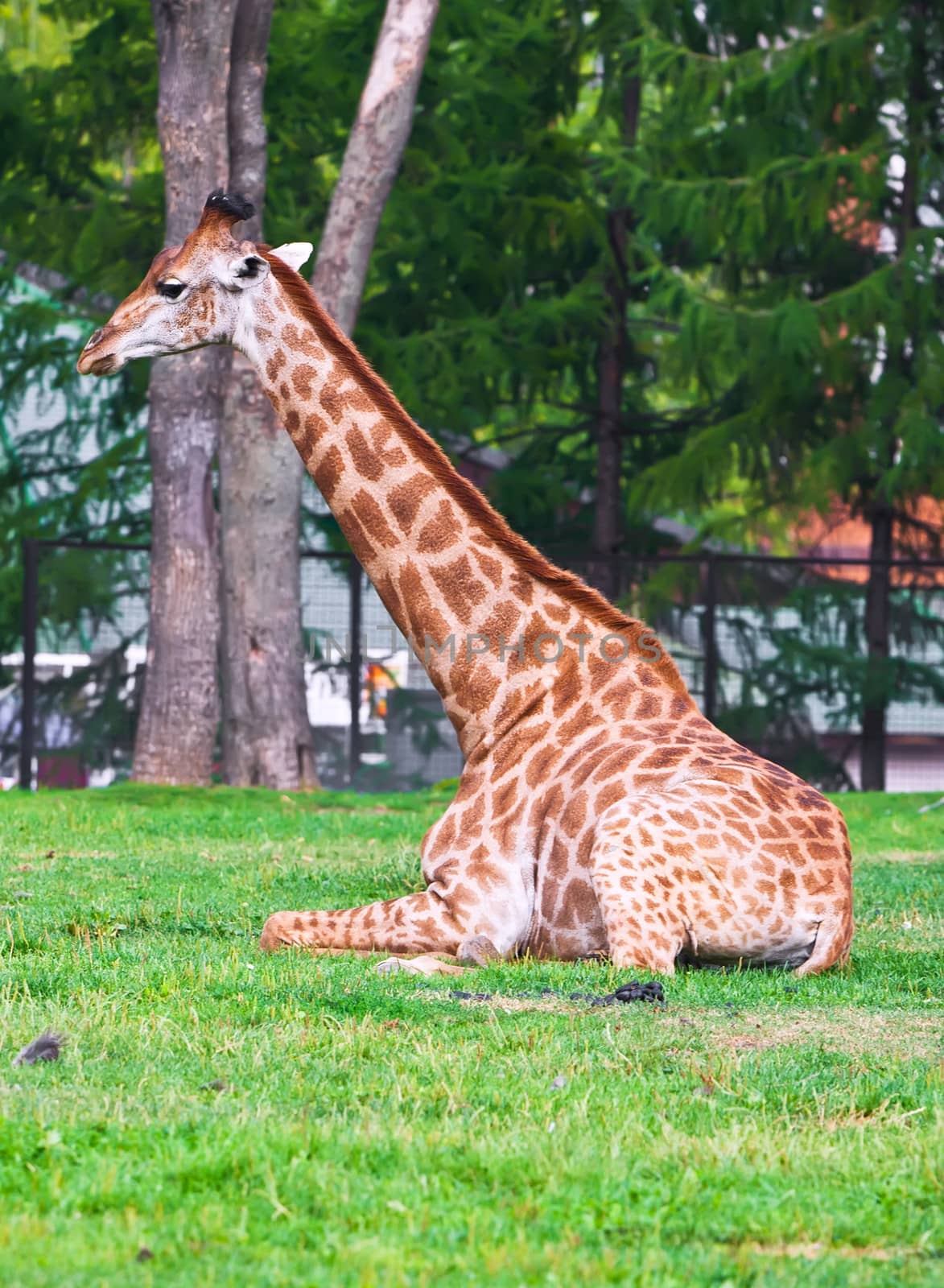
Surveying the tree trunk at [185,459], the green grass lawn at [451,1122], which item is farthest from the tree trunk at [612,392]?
the green grass lawn at [451,1122]

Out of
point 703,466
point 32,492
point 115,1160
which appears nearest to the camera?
point 115,1160

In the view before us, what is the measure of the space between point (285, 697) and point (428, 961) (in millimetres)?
9581

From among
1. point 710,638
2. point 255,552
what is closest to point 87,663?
point 255,552

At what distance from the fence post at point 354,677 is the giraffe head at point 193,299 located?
10.4 metres

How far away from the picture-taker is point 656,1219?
3.50 m

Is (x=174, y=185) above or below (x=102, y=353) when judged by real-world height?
above

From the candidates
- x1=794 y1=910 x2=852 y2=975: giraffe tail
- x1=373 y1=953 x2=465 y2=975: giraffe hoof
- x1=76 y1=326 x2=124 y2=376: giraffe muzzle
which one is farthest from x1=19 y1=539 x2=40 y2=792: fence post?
x1=794 y1=910 x2=852 y2=975: giraffe tail

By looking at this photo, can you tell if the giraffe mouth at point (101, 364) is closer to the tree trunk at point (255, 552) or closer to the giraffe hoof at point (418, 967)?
→ the giraffe hoof at point (418, 967)

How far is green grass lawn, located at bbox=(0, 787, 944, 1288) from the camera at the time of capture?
333 cm

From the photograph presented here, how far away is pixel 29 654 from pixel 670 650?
6.82 metres

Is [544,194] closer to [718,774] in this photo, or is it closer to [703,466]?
[703,466]

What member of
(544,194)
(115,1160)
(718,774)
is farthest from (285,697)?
(115,1160)

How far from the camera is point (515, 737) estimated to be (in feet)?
23.0

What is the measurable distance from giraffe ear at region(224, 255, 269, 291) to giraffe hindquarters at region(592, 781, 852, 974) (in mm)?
2769
